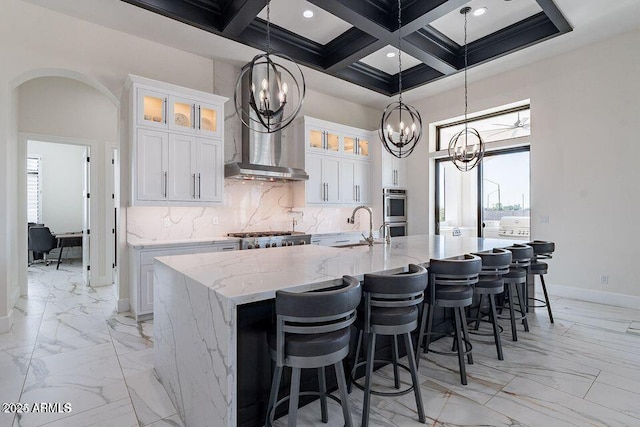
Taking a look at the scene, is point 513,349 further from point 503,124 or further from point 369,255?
point 503,124

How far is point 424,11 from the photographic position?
350 cm

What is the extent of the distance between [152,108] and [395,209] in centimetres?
453

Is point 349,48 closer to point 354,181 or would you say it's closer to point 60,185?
point 354,181

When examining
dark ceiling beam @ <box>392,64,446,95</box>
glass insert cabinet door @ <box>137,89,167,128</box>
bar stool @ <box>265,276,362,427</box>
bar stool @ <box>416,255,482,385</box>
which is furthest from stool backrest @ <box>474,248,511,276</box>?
glass insert cabinet door @ <box>137,89,167,128</box>

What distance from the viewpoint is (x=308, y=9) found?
3.76m

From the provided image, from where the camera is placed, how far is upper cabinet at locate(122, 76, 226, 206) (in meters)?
3.79

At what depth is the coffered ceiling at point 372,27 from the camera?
3.49 m

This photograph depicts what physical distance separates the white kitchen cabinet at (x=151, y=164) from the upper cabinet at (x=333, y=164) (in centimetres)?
220

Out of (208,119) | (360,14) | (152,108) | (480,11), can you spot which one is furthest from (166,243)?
(480,11)

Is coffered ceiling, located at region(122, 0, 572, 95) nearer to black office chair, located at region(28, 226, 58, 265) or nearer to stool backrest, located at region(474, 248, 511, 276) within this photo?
stool backrest, located at region(474, 248, 511, 276)

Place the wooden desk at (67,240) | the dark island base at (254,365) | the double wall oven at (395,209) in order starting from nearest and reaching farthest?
the dark island base at (254,365) → the double wall oven at (395,209) → the wooden desk at (67,240)

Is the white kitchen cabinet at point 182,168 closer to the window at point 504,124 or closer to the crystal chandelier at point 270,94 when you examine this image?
the crystal chandelier at point 270,94

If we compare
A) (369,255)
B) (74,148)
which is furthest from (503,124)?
(74,148)

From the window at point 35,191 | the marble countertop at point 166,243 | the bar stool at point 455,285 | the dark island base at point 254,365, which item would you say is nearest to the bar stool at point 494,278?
the bar stool at point 455,285
